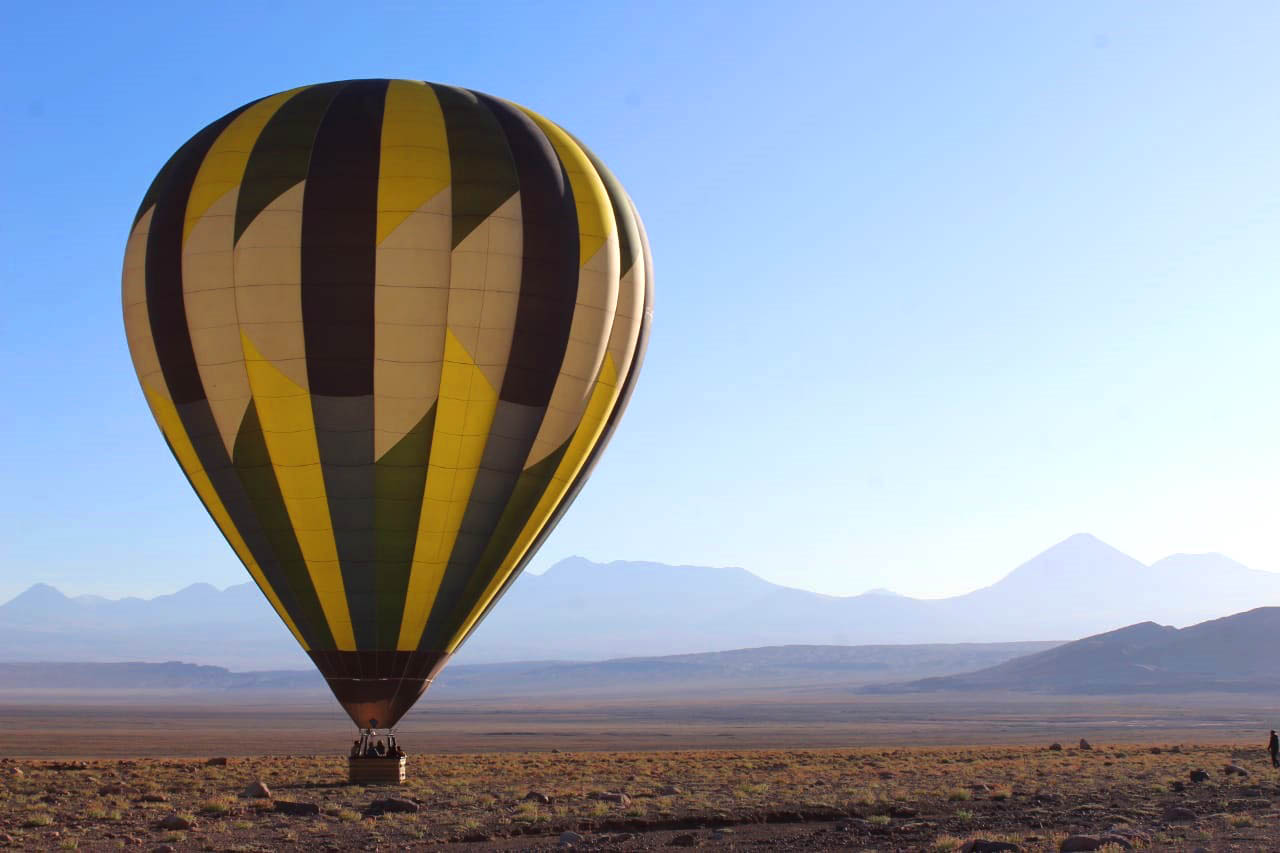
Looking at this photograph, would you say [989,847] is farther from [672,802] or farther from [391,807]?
[391,807]

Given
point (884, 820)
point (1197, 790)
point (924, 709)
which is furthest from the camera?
point (924, 709)

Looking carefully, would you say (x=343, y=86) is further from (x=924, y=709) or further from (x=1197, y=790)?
(x=924, y=709)

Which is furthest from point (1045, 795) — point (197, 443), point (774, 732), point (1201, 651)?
point (1201, 651)

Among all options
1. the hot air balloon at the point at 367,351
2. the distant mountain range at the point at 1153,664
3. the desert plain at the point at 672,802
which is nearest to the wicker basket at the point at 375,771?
the desert plain at the point at 672,802

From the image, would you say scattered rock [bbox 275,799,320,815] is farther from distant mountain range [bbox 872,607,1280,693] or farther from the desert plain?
distant mountain range [bbox 872,607,1280,693]

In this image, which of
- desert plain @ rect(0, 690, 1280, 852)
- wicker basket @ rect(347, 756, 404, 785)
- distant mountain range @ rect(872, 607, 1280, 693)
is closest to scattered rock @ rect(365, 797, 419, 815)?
desert plain @ rect(0, 690, 1280, 852)
